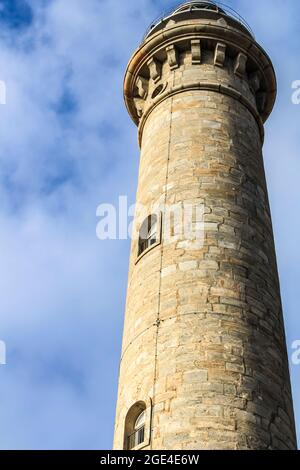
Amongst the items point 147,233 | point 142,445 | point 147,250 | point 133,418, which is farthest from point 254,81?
point 142,445

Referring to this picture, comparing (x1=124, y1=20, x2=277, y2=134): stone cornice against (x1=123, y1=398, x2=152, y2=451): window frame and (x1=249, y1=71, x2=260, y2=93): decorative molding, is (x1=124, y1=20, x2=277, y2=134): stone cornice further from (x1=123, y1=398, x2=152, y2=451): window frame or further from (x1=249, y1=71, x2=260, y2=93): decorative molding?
(x1=123, y1=398, x2=152, y2=451): window frame

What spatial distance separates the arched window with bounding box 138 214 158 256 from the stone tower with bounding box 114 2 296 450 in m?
0.02

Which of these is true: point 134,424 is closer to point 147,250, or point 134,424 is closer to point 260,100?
point 147,250

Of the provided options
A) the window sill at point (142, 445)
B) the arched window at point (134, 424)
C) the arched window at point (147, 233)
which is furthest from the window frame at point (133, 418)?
the arched window at point (147, 233)

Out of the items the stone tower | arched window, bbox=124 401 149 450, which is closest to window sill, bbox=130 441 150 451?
the stone tower

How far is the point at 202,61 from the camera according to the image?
17.5m

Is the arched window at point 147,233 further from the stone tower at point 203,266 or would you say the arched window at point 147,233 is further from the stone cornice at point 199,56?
the stone cornice at point 199,56

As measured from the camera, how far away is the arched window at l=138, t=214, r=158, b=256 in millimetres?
14492

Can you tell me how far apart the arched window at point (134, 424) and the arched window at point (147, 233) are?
3.37 meters

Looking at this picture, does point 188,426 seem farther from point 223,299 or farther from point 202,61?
point 202,61

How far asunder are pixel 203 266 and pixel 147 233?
2.13 m

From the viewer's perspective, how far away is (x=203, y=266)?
42.2 feet
